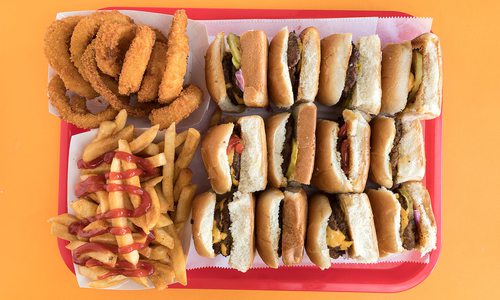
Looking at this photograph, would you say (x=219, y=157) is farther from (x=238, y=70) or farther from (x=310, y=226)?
(x=310, y=226)

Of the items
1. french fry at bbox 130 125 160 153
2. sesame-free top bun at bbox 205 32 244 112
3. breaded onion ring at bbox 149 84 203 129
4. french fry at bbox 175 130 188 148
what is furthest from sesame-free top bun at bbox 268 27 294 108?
french fry at bbox 130 125 160 153

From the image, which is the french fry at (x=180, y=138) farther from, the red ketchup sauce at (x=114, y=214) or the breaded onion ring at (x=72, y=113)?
→ the breaded onion ring at (x=72, y=113)

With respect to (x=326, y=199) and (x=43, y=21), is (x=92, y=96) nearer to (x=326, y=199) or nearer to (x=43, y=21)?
(x=43, y=21)

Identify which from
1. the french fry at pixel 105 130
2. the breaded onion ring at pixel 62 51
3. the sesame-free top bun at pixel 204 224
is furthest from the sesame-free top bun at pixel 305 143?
the breaded onion ring at pixel 62 51

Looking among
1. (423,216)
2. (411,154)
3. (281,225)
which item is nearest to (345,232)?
(281,225)

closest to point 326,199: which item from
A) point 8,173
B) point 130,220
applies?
point 130,220

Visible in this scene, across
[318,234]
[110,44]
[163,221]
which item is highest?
[110,44]
